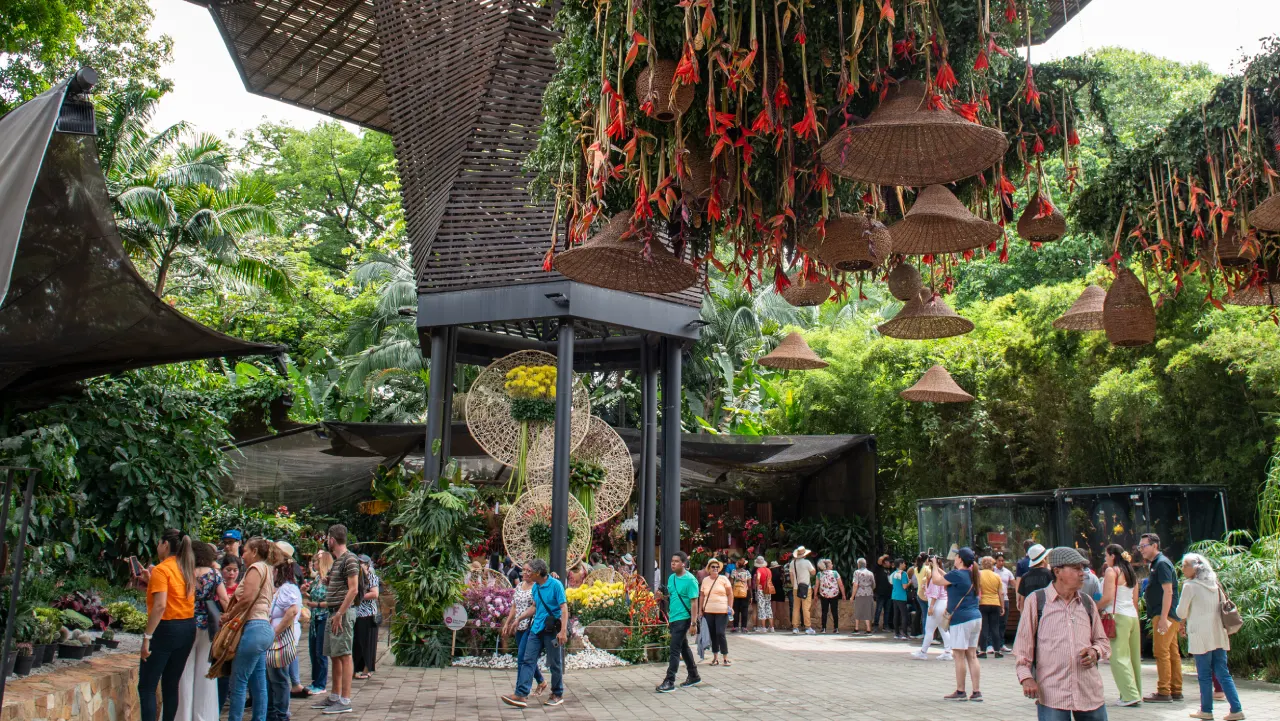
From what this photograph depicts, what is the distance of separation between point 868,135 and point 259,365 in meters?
22.8

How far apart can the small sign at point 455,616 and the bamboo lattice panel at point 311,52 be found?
7.65 meters

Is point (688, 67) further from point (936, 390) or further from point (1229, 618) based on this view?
point (936, 390)

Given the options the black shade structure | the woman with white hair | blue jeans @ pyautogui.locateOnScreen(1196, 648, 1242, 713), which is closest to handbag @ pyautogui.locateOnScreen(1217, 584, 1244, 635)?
the woman with white hair

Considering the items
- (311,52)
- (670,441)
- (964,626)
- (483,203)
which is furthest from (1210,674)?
(311,52)

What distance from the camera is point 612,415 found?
25.9 m

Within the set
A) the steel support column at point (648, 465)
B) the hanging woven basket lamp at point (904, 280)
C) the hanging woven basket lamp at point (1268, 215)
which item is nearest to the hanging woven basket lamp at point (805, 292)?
the hanging woven basket lamp at point (904, 280)

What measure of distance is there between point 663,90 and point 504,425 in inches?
340

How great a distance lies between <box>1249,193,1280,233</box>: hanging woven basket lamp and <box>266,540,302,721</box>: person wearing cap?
6079mm

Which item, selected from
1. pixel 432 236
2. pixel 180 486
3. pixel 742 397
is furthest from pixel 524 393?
pixel 742 397

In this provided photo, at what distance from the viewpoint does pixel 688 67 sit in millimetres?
3736

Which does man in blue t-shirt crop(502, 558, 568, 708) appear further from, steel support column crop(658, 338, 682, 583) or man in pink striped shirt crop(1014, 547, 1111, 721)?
steel support column crop(658, 338, 682, 583)

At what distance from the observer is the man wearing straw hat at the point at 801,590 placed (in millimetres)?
17062

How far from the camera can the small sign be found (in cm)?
1048

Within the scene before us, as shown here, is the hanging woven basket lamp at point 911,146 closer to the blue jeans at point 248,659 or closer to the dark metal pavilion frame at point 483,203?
the blue jeans at point 248,659
